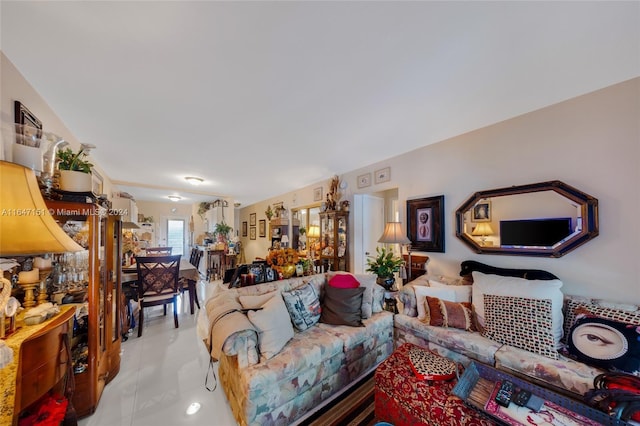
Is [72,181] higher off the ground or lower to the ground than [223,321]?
higher

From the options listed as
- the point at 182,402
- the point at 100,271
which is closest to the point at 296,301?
the point at 182,402

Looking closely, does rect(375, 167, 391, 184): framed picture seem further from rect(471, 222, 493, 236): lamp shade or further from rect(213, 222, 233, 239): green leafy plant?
rect(213, 222, 233, 239): green leafy plant

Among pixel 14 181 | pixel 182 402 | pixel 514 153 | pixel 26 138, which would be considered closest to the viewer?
pixel 14 181

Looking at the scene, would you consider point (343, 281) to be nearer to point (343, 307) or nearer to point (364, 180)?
point (343, 307)

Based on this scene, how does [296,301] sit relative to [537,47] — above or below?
below

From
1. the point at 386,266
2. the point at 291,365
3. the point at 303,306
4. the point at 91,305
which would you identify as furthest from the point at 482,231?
the point at 91,305

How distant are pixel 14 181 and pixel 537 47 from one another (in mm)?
2887

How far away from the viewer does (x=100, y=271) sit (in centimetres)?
182

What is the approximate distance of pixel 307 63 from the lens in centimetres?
153

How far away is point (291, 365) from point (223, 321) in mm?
591

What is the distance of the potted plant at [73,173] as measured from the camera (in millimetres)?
1547

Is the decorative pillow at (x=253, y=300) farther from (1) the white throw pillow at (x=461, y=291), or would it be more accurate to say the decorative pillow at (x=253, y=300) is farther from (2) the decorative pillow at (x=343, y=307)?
(1) the white throw pillow at (x=461, y=291)

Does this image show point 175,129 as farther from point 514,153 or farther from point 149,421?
point 514,153

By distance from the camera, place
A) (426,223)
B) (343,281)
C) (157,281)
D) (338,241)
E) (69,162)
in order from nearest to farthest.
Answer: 1. (69,162)
2. (343,281)
3. (426,223)
4. (157,281)
5. (338,241)
